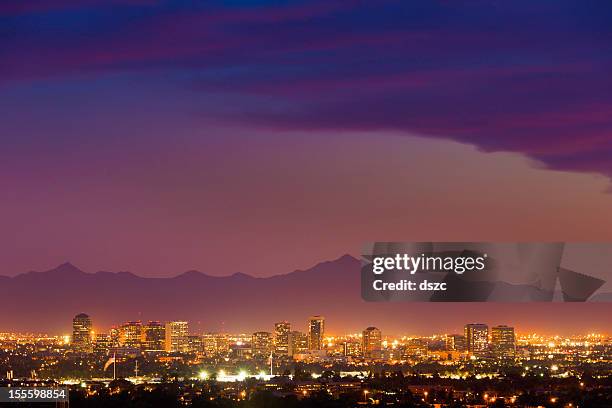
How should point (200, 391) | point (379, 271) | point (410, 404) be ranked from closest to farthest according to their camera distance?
point (379, 271)
point (410, 404)
point (200, 391)

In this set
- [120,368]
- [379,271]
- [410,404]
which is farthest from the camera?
[120,368]

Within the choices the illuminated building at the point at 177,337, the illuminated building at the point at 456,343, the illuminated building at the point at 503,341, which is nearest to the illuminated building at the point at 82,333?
the illuminated building at the point at 177,337

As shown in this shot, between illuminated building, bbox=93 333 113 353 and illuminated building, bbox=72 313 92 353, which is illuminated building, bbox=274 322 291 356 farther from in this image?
illuminated building, bbox=72 313 92 353

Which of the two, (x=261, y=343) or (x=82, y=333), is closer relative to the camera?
(x=261, y=343)

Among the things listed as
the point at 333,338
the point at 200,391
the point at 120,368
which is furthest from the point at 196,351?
the point at 200,391

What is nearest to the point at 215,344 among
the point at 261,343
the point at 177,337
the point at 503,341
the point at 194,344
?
the point at 194,344

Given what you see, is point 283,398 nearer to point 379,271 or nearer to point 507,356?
point 379,271

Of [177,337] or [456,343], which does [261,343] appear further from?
[456,343]
